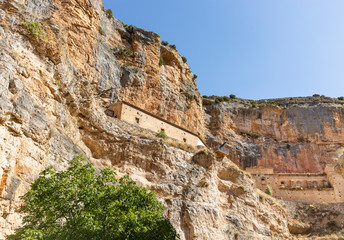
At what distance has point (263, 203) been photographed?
1211 inches

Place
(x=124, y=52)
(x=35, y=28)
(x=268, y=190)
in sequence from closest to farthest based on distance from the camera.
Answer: (x=35, y=28) → (x=268, y=190) → (x=124, y=52)

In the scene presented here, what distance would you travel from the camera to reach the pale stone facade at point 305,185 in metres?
36.7

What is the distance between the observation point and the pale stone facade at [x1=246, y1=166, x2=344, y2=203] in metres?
36.7

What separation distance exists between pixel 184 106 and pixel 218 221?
20.4 m

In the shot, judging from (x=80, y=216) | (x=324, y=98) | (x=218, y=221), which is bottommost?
(x=80, y=216)

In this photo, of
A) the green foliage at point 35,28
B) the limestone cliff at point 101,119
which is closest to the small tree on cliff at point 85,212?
the limestone cliff at point 101,119

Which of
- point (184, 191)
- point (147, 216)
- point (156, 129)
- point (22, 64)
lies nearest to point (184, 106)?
point (156, 129)

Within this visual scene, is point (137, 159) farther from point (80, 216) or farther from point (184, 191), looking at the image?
point (80, 216)

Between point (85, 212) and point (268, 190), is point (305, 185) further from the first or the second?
point (85, 212)

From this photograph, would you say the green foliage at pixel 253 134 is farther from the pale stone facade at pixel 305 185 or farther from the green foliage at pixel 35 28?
the green foliage at pixel 35 28

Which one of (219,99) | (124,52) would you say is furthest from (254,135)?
(124,52)

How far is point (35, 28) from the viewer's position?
1981 centimetres

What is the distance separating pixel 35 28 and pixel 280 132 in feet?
143

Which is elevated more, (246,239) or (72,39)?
(72,39)
